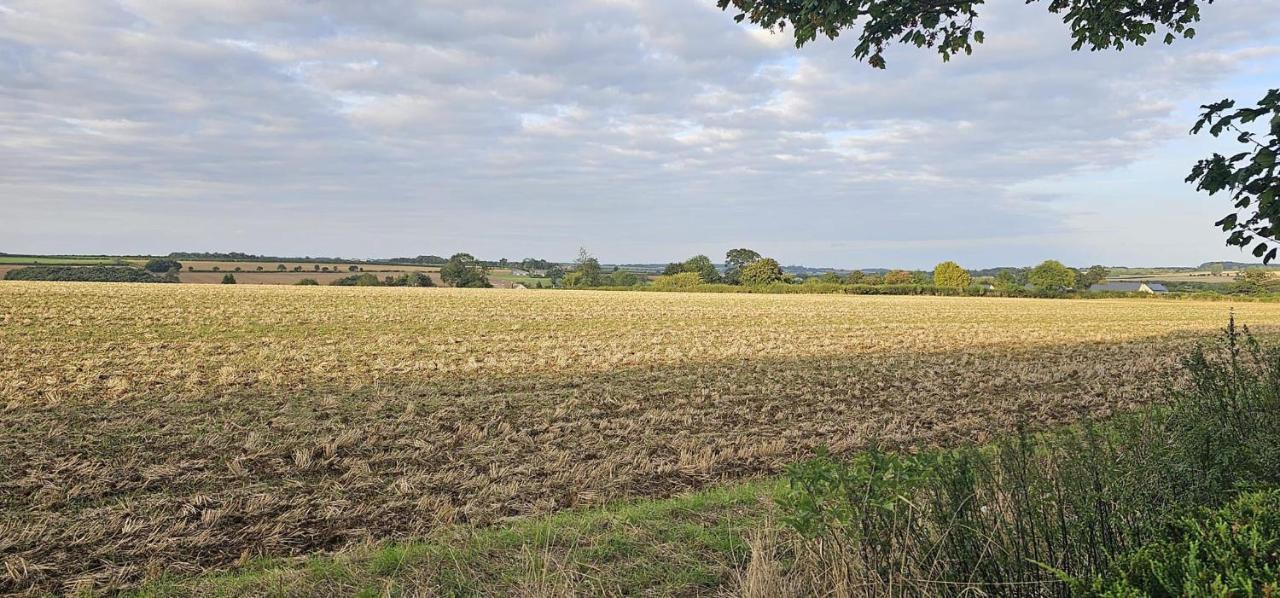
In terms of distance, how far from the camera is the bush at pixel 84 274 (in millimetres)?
80188

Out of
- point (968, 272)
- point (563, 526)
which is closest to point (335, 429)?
point (563, 526)

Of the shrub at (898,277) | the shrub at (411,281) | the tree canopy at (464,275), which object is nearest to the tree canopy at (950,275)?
the shrub at (898,277)

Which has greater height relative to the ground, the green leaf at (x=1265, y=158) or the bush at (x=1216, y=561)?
the green leaf at (x=1265, y=158)

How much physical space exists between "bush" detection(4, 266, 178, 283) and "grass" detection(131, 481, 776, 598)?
285 feet

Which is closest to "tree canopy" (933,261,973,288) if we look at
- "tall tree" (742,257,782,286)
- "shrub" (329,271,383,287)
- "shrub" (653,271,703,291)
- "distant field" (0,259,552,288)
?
"tall tree" (742,257,782,286)

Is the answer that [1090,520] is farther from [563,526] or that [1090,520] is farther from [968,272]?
[968,272]

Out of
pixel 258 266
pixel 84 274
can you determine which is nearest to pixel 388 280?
pixel 258 266

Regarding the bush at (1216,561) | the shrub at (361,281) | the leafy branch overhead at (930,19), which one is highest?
the leafy branch overhead at (930,19)

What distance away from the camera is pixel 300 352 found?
19938mm

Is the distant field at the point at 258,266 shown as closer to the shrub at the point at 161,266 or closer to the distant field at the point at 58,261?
the shrub at the point at 161,266

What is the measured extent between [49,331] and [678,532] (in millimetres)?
25190

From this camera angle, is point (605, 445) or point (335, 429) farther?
point (335, 429)

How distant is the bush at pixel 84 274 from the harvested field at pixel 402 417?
63.2 metres

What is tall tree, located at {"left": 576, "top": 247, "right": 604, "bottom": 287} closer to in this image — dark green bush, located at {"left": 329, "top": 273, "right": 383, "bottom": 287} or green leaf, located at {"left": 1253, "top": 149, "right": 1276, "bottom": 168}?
dark green bush, located at {"left": 329, "top": 273, "right": 383, "bottom": 287}
